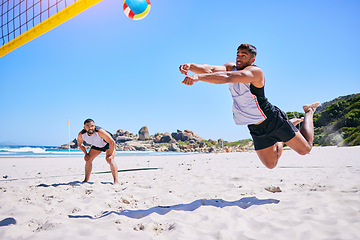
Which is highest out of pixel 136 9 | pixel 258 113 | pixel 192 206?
pixel 136 9

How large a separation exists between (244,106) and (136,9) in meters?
2.63

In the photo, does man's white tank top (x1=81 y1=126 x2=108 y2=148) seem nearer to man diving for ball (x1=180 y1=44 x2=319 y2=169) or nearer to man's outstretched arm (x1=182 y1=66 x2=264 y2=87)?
man diving for ball (x1=180 y1=44 x2=319 y2=169)

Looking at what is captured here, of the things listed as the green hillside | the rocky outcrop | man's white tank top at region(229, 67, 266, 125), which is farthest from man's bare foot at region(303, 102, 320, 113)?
the rocky outcrop

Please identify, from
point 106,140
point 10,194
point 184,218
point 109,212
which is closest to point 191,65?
point 184,218

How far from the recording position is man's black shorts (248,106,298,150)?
310 centimetres

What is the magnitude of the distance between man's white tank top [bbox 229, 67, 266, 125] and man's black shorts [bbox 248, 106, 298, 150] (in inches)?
5.8

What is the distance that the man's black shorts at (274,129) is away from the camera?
310cm

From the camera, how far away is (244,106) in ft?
9.90

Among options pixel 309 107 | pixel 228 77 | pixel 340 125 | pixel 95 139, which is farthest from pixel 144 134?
pixel 228 77

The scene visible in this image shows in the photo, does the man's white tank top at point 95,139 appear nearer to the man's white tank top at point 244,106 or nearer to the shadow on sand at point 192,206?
the shadow on sand at point 192,206

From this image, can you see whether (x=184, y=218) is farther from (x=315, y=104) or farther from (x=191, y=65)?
(x=315, y=104)

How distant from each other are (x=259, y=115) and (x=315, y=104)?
1.35 meters

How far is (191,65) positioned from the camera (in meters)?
2.84

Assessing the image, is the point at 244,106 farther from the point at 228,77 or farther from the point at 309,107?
the point at 309,107
